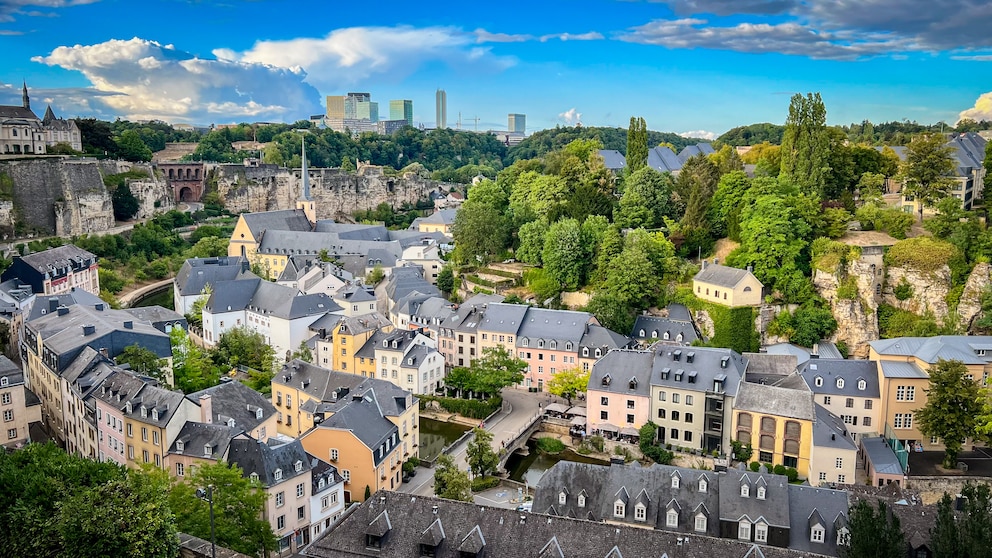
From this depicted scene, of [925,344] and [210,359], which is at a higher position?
[925,344]

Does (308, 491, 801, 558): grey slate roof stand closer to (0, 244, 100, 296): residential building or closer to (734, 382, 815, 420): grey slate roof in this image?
(734, 382, 815, 420): grey slate roof

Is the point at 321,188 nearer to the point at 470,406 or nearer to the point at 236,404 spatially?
the point at 470,406

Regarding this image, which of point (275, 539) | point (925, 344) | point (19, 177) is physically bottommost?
point (275, 539)

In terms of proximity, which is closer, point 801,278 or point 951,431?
point 951,431

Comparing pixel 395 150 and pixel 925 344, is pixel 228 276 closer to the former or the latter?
pixel 925 344

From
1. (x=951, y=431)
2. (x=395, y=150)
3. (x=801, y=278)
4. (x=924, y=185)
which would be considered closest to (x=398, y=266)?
(x=801, y=278)

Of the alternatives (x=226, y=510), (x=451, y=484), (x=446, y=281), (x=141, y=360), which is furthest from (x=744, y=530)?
(x=446, y=281)

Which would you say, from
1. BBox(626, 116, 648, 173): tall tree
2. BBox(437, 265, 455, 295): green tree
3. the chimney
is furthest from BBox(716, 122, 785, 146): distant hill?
the chimney
